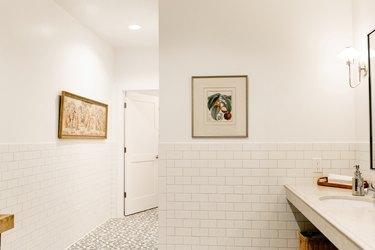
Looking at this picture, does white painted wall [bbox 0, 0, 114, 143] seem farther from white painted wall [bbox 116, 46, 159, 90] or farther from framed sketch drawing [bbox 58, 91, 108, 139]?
white painted wall [bbox 116, 46, 159, 90]

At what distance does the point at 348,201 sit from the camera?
2.36 metres

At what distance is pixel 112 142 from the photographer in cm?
534

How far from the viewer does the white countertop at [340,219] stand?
1441mm

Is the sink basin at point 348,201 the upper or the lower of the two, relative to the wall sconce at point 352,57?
lower

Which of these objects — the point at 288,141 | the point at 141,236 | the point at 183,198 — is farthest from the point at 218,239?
the point at 141,236

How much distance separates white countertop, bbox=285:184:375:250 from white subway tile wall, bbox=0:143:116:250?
2473mm

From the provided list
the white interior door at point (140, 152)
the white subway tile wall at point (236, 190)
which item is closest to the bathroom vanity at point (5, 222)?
the white subway tile wall at point (236, 190)

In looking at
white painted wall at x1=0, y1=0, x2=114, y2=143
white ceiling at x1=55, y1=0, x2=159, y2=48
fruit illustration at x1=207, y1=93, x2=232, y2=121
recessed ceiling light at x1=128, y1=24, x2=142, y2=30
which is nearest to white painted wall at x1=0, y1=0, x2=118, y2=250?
white painted wall at x1=0, y1=0, x2=114, y2=143

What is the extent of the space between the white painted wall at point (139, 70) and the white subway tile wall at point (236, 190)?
8.46 ft

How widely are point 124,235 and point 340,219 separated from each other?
3.26 metres

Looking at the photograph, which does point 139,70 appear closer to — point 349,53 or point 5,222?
point 349,53

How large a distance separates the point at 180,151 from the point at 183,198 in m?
0.45

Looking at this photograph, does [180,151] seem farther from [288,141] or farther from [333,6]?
[333,6]

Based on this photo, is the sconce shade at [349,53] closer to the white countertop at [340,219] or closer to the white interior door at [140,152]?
the white countertop at [340,219]
